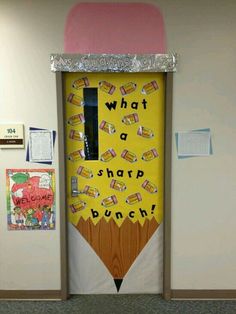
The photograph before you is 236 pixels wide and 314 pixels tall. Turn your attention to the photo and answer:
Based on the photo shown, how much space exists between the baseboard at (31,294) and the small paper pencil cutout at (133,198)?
98cm

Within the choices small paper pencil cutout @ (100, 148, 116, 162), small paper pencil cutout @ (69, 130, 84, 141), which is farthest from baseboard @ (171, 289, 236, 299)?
small paper pencil cutout @ (69, 130, 84, 141)

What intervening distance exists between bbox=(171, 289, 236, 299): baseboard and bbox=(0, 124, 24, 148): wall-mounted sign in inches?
72.5

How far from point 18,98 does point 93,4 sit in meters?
0.95

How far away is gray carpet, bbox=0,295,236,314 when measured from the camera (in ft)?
7.70

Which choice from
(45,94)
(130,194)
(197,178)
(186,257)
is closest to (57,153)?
(45,94)

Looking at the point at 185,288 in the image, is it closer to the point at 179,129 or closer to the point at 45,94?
the point at 179,129

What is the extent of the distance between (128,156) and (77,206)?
2.04ft

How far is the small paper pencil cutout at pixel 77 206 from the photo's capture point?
2.51m

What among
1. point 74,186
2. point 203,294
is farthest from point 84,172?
point 203,294

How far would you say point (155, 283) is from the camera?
2557mm

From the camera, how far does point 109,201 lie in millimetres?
2510

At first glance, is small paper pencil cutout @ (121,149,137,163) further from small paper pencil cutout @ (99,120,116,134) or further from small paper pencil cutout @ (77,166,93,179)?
small paper pencil cutout @ (77,166,93,179)

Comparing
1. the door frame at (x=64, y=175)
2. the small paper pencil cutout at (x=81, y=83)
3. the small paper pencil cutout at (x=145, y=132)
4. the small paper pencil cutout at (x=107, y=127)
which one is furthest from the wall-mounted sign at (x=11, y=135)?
the small paper pencil cutout at (x=145, y=132)

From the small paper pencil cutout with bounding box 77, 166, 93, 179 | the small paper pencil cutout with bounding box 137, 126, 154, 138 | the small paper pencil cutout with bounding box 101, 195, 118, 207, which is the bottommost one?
the small paper pencil cutout with bounding box 101, 195, 118, 207
